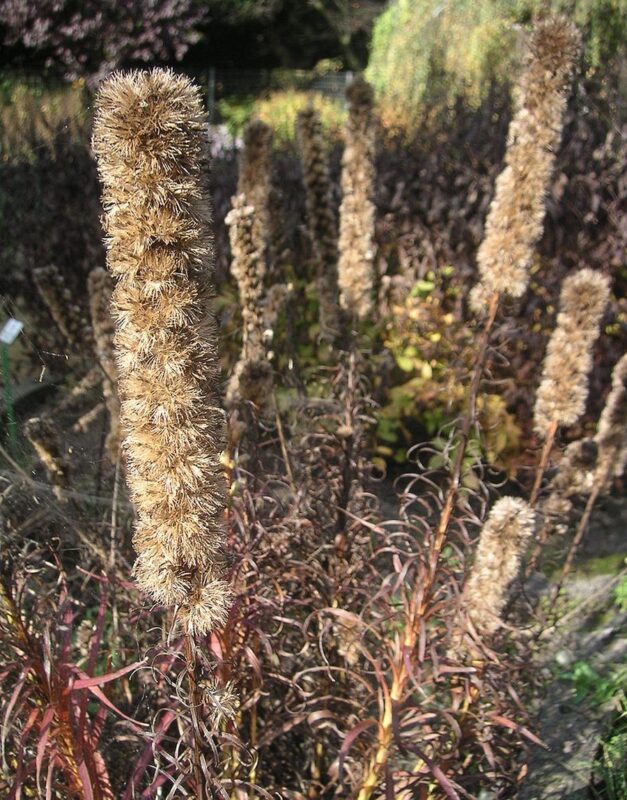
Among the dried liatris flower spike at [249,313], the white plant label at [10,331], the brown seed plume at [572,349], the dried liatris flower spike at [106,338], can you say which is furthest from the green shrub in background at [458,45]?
the white plant label at [10,331]

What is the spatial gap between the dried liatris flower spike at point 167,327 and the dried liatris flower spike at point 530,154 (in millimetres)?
1204

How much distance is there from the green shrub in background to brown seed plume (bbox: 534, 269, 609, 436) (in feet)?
15.9

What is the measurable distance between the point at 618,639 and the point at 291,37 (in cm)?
2088

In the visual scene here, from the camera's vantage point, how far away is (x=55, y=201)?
6008mm

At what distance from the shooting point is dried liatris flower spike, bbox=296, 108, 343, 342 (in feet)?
8.53

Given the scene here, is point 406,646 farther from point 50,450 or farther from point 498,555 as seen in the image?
point 50,450

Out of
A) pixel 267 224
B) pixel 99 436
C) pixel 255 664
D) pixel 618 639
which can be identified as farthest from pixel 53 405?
pixel 618 639

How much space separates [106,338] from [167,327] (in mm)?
1252

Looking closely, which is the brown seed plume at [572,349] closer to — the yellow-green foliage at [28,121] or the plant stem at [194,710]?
the plant stem at [194,710]

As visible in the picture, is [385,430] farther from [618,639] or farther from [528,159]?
[528,159]

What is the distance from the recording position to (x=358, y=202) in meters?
2.60

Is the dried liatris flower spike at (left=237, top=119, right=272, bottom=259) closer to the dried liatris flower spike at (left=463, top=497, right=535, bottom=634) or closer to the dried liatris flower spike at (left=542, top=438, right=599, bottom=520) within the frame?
the dried liatris flower spike at (left=463, top=497, right=535, bottom=634)

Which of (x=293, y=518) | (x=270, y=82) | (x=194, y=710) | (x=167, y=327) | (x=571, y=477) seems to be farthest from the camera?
(x=270, y=82)

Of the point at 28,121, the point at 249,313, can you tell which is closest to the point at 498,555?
the point at 249,313
